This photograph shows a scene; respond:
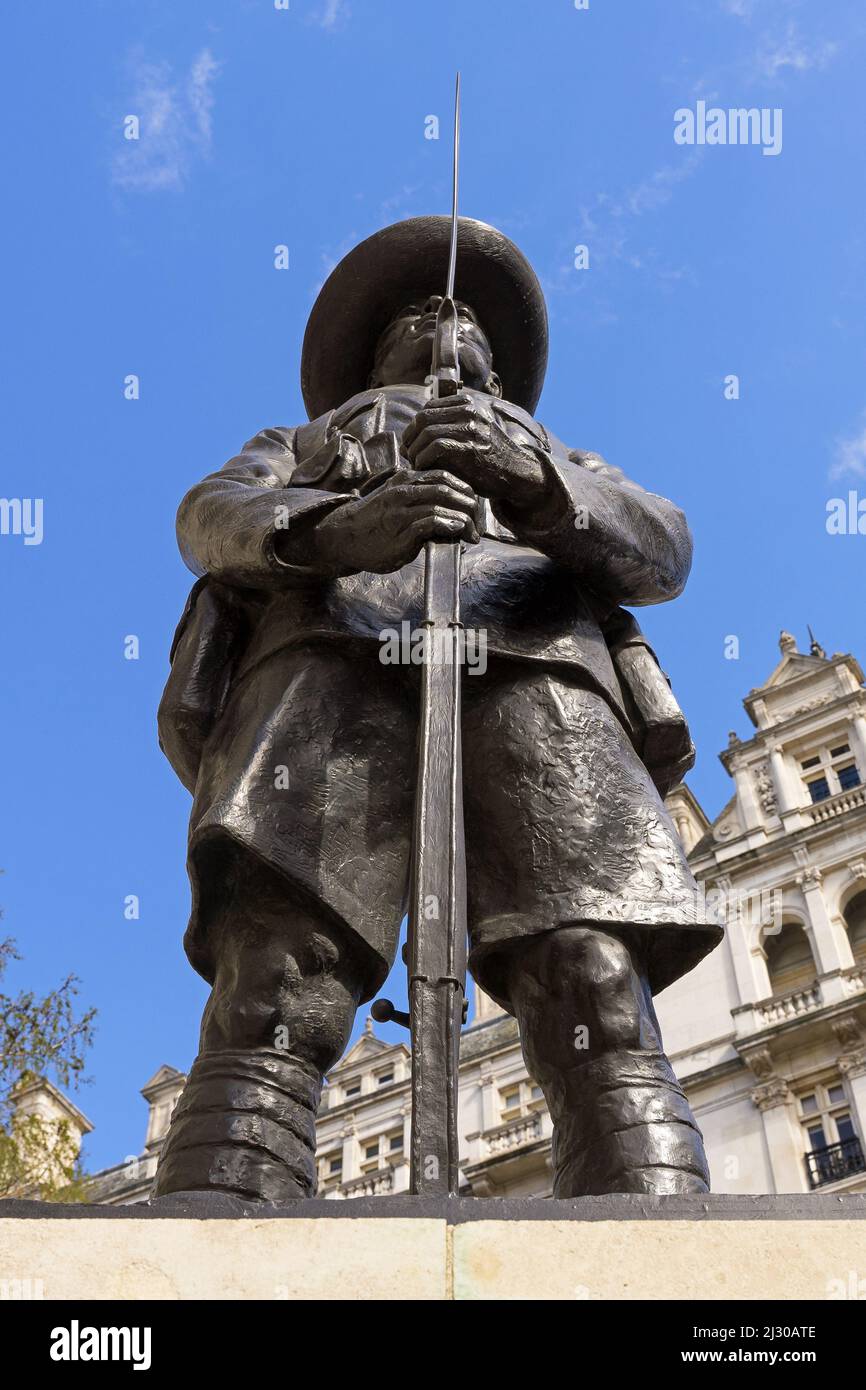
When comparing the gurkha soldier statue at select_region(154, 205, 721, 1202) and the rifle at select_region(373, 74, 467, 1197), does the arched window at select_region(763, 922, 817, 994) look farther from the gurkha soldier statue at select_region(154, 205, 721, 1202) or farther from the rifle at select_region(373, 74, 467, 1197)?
the rifle at select_region(373, 74, 467, 1197)

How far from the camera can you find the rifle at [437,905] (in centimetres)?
267

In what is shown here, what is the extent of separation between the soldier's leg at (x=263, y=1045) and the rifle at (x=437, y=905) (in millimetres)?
417

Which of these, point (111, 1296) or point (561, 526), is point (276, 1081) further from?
point (561, 526)

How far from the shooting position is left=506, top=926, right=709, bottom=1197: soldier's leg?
317cm

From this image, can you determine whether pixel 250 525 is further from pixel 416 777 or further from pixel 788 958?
pixel 788 958

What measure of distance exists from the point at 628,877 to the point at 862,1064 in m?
21.5

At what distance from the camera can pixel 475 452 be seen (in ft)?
12.2

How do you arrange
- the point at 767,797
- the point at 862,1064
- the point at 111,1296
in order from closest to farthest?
the point at 111,1296 → the point at 862,1064 → the point at 767,797

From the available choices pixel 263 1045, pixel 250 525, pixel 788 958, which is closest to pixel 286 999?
pixel 263 1045

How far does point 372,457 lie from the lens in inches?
174

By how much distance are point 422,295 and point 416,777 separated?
277 centimetres

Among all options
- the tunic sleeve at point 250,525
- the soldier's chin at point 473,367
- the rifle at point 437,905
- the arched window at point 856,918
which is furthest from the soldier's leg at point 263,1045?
the arched window at point 856,918

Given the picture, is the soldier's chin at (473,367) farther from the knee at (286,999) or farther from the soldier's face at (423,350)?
the knee at (286,999)
